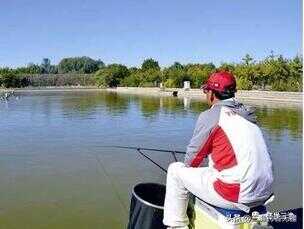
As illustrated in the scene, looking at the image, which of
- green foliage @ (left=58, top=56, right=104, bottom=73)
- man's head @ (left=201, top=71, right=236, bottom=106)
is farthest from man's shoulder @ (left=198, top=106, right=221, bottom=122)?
green foliage @ (left=58, top=56, right=104, bottom=73)

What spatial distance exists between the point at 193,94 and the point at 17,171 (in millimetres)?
46122

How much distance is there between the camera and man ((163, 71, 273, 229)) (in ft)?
9.49

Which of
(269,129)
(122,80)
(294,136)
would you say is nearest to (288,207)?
(294,136)

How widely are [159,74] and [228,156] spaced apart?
8565cm

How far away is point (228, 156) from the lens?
293cm

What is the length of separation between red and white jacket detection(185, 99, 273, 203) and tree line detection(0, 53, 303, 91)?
29163 millimetres

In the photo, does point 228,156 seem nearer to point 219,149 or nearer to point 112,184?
point 219,149

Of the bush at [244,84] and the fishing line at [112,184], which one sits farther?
the bush at [244,84]

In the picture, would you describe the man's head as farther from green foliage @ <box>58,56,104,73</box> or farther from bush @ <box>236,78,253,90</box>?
green foliage @ <box>58,56,104,73</box>

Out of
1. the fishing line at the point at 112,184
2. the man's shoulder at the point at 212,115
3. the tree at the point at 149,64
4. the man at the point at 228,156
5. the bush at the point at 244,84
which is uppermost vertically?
the tree at the point at 149,64

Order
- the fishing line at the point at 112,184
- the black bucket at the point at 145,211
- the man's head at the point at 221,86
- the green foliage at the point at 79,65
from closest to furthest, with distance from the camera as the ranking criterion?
1. the man's head at the point at 221,86
2. the black bucket at the point at 145,211
3. the fishing line at the point at 112,184
4. the green foliage at the point at 79,65

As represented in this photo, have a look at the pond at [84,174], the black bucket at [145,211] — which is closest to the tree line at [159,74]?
the pond at [84,174]

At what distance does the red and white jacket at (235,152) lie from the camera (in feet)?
9.46

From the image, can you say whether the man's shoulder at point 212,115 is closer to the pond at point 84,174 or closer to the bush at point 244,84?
the pond at point 84,174
